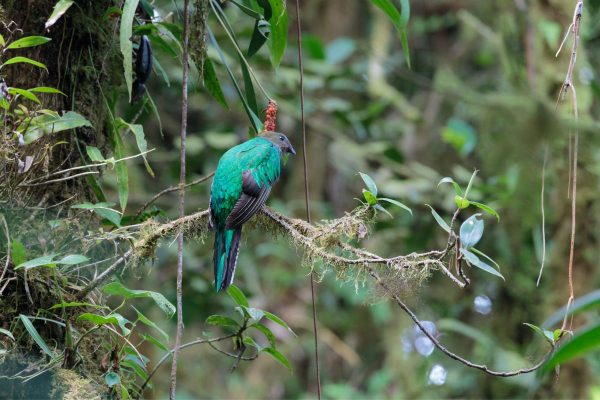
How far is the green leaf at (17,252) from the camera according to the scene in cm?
231

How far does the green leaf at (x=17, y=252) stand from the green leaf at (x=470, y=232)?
1299mm

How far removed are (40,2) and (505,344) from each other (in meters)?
4.51

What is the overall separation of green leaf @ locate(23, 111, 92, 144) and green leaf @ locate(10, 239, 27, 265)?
13.1 inches

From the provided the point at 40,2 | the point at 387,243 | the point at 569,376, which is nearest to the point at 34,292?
the point at 40,2

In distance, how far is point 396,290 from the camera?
7.71 ft

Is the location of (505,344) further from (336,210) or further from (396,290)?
(396,290)

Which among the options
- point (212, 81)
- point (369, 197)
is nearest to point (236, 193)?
point (212, 81)

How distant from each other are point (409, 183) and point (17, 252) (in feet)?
13.6

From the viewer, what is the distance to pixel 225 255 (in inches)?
121

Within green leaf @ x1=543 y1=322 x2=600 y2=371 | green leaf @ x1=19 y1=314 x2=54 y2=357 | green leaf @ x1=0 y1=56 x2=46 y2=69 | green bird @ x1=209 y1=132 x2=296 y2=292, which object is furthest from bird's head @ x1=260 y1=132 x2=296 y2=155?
green leaf @ x1=543 y1=322 x2=600 y2=371

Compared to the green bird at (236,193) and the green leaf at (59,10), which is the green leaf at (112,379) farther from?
the green leaf at (59,10)

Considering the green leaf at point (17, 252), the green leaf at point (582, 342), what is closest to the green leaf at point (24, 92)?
the green leaf at point (17, 252)

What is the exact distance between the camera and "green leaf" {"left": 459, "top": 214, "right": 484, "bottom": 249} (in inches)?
90.7

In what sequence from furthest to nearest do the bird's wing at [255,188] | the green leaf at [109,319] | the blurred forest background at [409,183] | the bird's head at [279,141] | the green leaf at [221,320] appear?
the blurred forest background at [409,183] < the bird's head at [279,141] < the bird's wing at [255,188] < the green leaf at [221,320] < the green leaf at [109,319]
